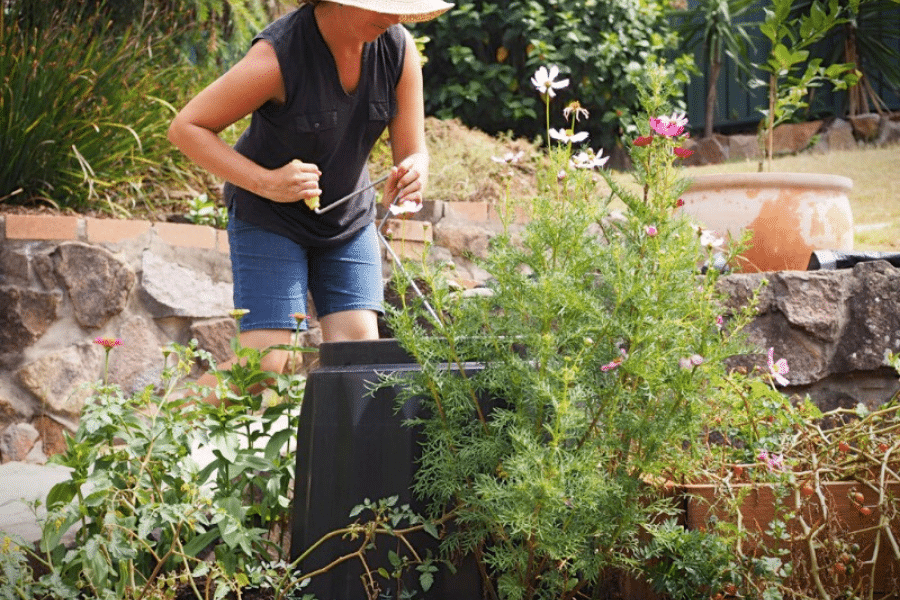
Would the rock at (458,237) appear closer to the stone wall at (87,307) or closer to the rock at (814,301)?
the stone wall at (87,307)

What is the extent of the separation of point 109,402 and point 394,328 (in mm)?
668

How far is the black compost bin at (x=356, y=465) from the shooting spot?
1.77 m

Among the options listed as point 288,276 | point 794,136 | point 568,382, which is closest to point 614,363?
point 568,382

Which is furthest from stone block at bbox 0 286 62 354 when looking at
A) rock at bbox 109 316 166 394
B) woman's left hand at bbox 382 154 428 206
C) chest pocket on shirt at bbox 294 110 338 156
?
woman's left hand at bbox 382 154 428 206

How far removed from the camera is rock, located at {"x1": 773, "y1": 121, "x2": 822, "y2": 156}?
7.94 meters

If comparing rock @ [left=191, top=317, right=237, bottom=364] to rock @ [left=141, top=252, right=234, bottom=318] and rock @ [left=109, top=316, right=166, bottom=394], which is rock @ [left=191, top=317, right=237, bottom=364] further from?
rock @ [left=109, top=316, right=166, bottom=394]

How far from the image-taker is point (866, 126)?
795 cm

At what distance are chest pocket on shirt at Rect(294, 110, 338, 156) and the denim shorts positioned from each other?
237 millimetres

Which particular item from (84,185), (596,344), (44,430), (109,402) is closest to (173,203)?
(84,185)

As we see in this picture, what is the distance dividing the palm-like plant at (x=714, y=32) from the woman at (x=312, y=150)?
630 centimetres

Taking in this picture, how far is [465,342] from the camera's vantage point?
176cm

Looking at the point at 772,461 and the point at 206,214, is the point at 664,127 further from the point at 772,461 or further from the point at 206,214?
the point at 206,214

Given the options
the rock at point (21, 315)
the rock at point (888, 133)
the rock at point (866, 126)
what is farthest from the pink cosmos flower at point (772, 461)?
the rock at point (866, 126)

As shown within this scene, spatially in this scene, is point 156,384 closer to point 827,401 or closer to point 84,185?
point 84,185
